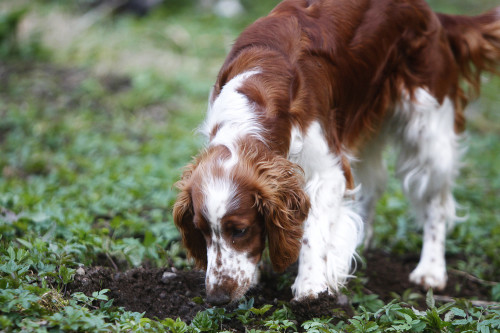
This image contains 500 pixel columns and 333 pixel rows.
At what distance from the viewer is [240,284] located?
2951 mm

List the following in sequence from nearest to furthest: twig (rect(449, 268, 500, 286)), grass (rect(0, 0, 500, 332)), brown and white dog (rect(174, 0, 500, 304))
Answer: grass (rect(0, 0, 500, 332))
brown and white dog (rect(174, 0, 500, 304))
twig (rect(449, 268, 500, 286))

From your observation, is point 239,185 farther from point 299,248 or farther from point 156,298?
point 156,298

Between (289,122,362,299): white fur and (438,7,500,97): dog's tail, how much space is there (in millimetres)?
1545

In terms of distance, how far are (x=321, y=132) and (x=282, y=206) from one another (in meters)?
0.60

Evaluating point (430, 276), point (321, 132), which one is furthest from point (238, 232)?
point (430, 276)

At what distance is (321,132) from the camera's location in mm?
3385

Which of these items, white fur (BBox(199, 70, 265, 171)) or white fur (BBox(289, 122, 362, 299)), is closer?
white fur (BBox(199, 70, 265, 171))

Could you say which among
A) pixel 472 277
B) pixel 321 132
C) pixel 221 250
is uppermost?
pixel 321 132

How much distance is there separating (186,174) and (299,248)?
0.75 m

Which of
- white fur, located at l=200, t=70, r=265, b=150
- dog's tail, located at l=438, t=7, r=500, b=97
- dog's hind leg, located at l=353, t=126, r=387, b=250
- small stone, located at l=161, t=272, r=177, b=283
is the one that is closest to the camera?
white fur, located at l=200, t=70, r=265, b=150

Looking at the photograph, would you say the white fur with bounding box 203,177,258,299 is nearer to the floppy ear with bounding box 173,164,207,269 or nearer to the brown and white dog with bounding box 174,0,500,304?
the brown and white dog with bounding box 174,0,500,304

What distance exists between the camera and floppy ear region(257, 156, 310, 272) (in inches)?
117

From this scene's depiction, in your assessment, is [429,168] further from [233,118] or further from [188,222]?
[188,222]

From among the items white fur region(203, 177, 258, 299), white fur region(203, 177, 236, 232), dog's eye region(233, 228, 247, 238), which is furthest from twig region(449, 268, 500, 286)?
white fur region(203, 177, 236, 232)
